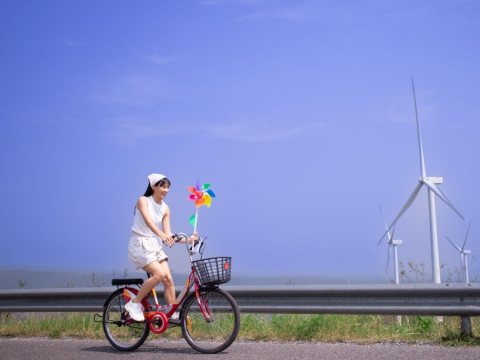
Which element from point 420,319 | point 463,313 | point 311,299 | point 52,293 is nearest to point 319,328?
point 311,299

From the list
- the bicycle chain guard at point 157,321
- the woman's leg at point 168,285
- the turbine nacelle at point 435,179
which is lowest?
the bicycle chain guard at point 157,321

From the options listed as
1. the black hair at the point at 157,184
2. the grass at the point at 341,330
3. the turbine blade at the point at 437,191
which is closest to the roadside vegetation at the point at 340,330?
the grass at the point at 341,330

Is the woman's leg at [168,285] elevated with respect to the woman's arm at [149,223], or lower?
lower

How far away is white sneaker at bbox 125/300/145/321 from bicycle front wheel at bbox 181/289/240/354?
556 mm

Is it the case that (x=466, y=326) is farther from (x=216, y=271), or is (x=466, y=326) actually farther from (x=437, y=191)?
(x=437, y=191)

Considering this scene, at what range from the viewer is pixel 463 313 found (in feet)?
21.0

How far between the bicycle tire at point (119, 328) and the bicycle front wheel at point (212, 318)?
0.56 m

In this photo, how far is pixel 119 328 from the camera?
748 cm

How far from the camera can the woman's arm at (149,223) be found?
648 centimetres

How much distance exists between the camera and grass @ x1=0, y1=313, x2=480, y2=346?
22.1ft

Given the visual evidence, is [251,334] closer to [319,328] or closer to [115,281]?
[319,328]

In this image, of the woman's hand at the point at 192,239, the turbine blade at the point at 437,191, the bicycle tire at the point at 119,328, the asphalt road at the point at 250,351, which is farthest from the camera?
the turbine blade at the point at 437,191

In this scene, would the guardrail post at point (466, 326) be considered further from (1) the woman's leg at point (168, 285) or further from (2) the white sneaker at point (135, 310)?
(2) the white sneaker at point (135, 310)

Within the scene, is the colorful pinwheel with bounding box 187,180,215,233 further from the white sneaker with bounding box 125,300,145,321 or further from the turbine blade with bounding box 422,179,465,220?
the turbine blade with bounding box 422,179,465,220
